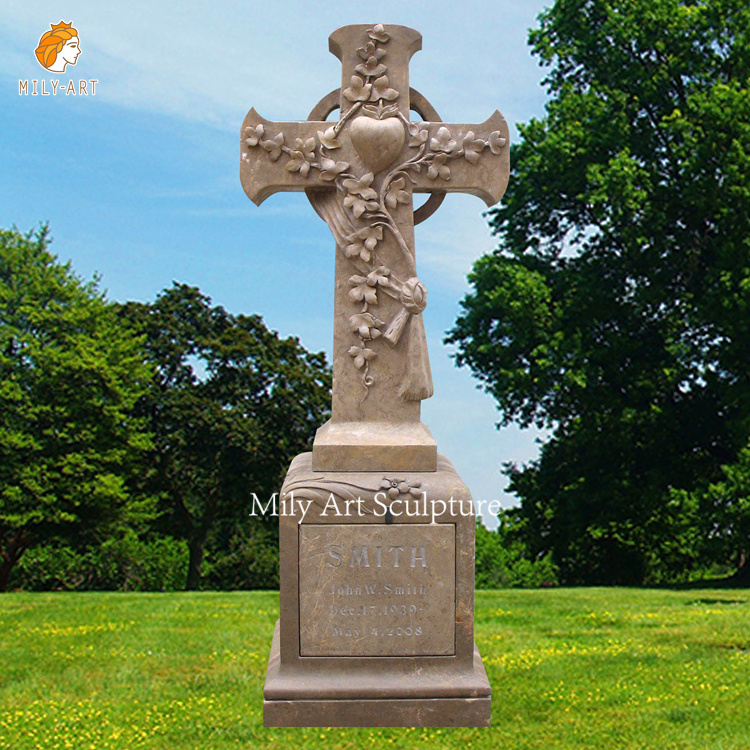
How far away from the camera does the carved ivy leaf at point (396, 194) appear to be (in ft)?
21.2

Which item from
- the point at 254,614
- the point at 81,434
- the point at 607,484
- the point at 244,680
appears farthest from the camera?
the point at 81,434

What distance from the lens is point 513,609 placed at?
38.2 ft

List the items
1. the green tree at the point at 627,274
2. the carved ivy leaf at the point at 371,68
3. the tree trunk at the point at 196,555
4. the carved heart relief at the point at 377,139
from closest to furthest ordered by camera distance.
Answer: the carved heart relief at the point at 377,139 → the carved ivy leaf at the point at 371,68 → the green tree at the point at 627,274 → the tree trunk at the point at 196,555

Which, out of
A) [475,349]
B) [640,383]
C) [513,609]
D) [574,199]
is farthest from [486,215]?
[513,609]

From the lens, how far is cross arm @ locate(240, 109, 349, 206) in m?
6.47

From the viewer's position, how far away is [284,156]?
654 cm

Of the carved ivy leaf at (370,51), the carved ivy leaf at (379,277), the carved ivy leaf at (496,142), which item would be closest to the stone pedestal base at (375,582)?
the carved ivy leaf at (379,277)

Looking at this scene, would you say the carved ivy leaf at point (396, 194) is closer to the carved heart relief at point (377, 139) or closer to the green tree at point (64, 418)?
the carved heart relief at point (377, 139)

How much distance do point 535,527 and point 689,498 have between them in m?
3.41

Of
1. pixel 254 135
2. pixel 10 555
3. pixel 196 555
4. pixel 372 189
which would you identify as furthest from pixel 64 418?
pixel 372 189

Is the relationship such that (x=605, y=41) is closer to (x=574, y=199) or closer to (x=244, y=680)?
(x=574, y=199)

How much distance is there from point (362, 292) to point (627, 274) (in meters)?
12.0

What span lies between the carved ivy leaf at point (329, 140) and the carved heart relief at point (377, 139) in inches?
4.8

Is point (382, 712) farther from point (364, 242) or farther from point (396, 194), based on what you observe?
point (396, 194)
